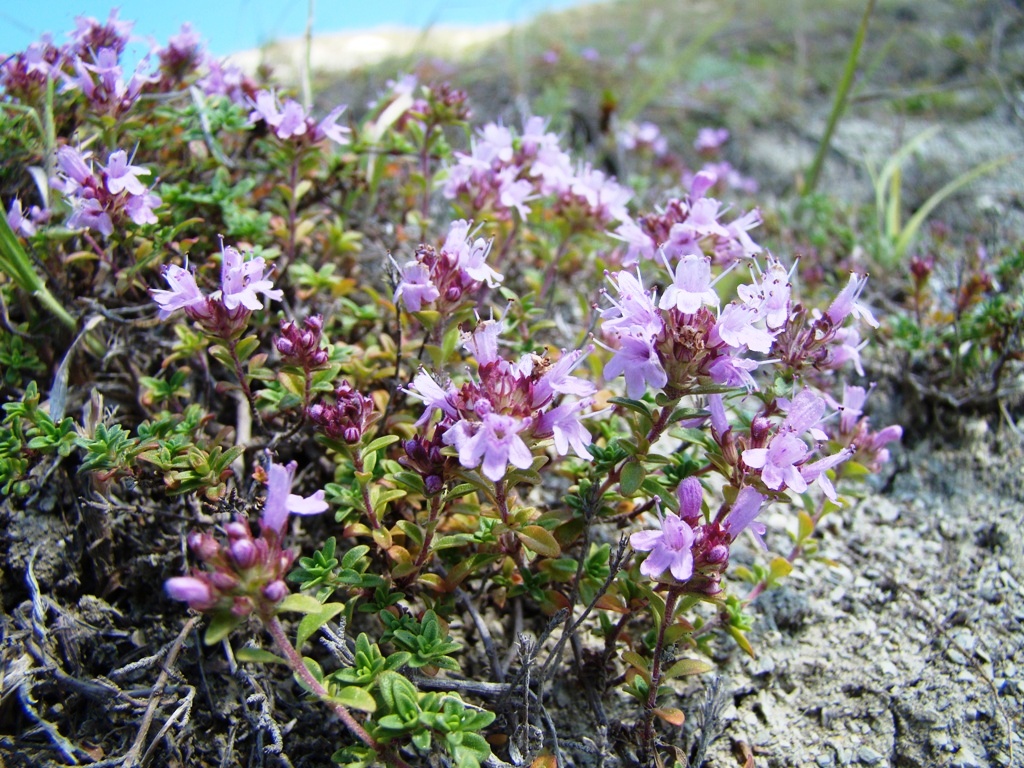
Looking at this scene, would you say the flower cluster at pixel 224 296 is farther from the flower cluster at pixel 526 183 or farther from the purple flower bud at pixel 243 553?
the flower cluster at pixel 526 183

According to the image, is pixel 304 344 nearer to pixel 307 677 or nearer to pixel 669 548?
pixel 307 677

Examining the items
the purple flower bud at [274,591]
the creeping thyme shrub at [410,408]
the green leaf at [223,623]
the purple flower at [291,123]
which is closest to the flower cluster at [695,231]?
the creeping thyme shrub at [410,408]

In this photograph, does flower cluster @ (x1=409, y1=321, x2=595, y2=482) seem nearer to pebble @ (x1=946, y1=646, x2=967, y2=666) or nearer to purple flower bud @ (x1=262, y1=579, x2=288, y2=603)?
purple flower bud @ (x1=262, y1=579, x2=288, y2=603)

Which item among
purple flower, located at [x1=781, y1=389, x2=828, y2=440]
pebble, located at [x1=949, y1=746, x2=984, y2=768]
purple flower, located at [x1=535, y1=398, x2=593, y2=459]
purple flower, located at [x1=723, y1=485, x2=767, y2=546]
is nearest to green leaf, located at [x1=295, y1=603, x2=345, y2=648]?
purple flower, located at [x1=535, y1=398, x2=593, y2=459]

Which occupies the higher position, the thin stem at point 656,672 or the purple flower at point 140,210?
the purple flower at point 140,210

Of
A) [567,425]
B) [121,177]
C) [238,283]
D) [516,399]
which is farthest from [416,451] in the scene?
[121,177]

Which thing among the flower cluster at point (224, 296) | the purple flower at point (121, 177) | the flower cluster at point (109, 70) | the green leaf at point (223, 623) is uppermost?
the flower cluster at point (109, 70)
